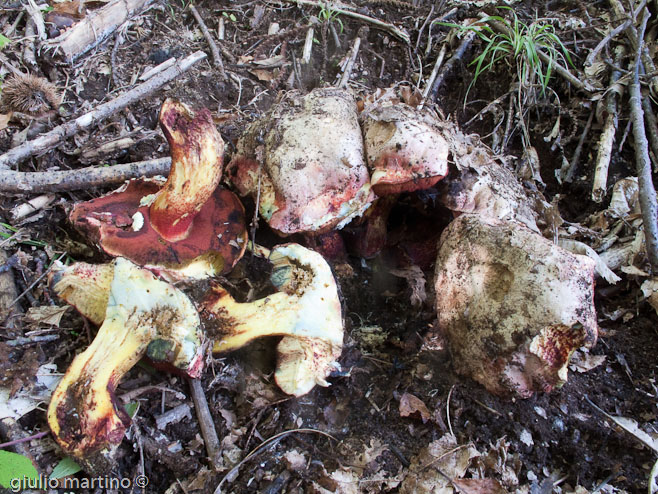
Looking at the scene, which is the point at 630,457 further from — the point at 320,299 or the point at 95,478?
the point at 95,478

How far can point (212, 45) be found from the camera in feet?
13.0

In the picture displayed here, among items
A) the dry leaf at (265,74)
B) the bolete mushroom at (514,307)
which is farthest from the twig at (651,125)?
the dry leaf at (265,74)

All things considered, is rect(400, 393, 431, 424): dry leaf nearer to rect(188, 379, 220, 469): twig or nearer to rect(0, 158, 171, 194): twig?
rect(188, 379, 220, 469): twig

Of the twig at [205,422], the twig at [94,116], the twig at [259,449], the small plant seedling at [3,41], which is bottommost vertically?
the twig at [259,449]

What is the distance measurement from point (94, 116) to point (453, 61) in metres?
2.80

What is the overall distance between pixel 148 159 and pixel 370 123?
1.54 m

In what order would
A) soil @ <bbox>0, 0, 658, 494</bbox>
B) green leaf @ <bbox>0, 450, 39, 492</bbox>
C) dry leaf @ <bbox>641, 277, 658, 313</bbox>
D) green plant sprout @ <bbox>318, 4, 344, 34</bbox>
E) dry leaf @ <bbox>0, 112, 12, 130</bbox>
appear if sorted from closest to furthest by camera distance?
green leaf @ <bbox>0, 450, 39, 492</bbox>
soil @ <bbox>0, 0, 658, 494</bbox>
dry leaf @ <bbox>641, 277, 658, 313</bbox>
dry leaf @ <bbox>0, 112, 12, 130</bbox>
green plant sprout @ <bbox>318, 4, 344, 34</bbox>

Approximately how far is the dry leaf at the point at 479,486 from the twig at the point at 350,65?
9.21 ft

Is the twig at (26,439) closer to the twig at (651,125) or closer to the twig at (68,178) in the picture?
the twig at (68,178)

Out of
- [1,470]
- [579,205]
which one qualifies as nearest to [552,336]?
[579,205]

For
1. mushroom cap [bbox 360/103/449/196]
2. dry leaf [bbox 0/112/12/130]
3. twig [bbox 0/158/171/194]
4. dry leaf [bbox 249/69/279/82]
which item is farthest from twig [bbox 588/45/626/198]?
dry leaf [bbox 0/112/12/130]

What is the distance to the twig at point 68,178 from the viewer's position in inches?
105

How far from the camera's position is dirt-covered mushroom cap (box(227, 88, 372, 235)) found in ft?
7.39

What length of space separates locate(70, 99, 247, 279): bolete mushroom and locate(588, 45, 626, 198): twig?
2.40 m
